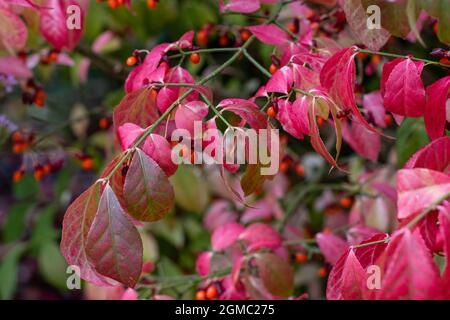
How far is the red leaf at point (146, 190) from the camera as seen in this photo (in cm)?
89

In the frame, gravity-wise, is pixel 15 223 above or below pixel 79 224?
below

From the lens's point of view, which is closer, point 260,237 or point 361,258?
point 361,258

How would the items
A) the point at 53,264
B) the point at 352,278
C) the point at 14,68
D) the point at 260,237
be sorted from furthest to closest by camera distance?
the point at 53,264
the point at 14,68
the point at 260,237
the point at 352,278

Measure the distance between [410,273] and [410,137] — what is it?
80 cm

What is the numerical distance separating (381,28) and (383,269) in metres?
0.41

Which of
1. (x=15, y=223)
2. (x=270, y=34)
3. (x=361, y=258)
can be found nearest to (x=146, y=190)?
(x=361, y=258)

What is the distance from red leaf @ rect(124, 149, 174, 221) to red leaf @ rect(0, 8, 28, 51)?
1.33 ft

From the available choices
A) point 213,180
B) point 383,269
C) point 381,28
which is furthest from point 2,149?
point 383,269

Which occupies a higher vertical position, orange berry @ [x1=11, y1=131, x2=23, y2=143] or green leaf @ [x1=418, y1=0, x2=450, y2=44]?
green leaf @ [x1=418, y1=0, x2=450, y2=44]

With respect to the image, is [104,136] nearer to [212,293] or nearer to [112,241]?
[212,293]

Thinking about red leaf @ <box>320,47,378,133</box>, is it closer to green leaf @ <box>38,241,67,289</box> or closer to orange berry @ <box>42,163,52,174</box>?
orange berry @ <box>42,163,52,174</box>

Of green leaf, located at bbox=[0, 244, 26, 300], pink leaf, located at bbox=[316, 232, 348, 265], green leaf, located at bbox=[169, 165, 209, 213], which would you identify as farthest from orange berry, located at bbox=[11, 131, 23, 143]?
pink leaf, located at bbox=[316, 232, 348, 265]

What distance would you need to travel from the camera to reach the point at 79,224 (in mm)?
896

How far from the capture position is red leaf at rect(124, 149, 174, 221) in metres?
0.89
